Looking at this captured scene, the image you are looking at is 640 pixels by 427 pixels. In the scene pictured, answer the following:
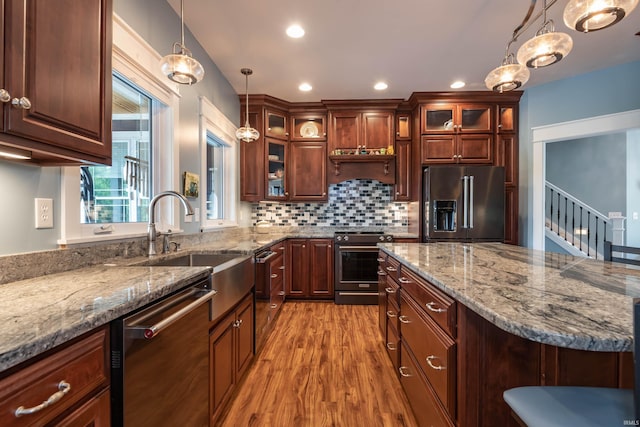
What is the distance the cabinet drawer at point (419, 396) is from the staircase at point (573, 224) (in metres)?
4.66

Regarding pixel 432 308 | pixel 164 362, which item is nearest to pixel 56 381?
pixel 164 362

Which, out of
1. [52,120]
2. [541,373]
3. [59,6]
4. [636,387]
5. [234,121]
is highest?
[234,121]

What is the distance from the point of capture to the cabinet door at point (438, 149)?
3709mm

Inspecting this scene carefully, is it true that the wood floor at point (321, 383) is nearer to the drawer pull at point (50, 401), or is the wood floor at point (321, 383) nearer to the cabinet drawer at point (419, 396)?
the cabinet drawer at point (419, 396)

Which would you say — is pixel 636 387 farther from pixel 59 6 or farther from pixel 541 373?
pixel 59 6

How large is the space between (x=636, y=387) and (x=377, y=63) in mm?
3080

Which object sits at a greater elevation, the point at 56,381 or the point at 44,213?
the point at 44,213

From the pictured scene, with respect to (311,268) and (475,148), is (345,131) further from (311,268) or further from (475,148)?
(311,268)

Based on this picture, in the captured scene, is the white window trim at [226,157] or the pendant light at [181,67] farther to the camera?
the white window trim at [226,157]

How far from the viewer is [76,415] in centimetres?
69

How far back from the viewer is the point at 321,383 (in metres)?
1.97

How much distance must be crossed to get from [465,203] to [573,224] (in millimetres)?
3298

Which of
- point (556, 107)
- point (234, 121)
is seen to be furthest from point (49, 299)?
point (556, 107)

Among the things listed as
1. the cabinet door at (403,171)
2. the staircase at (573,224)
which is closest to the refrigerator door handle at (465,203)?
the cabinet door at (403,171)
